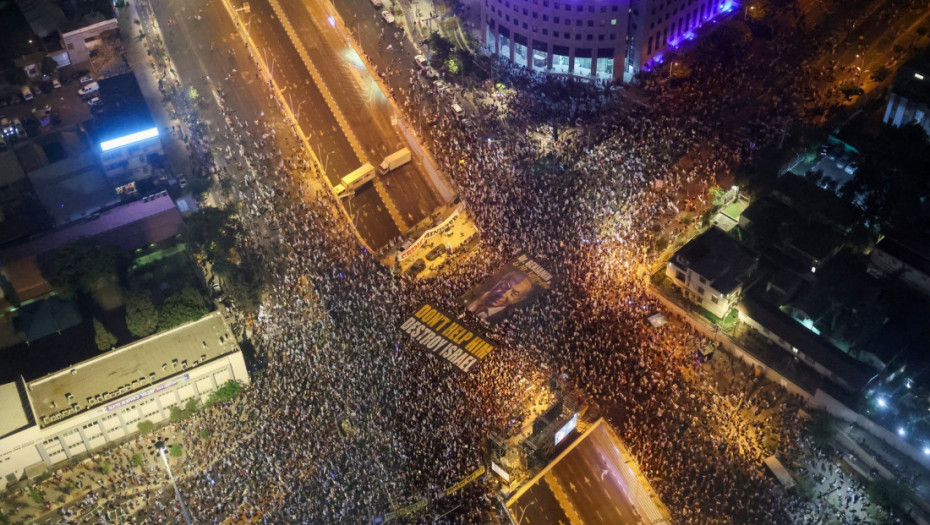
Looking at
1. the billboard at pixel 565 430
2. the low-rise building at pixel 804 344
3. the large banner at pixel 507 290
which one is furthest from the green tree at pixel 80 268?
the low-rise building at pixel 804 344

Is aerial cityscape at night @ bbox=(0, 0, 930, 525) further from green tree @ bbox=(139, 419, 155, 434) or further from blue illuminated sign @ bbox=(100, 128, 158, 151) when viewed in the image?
green tree @ bbox=(139, 419, 155, 434)

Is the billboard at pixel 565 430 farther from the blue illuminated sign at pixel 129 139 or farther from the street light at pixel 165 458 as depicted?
the blue illuminated sign at pixel 129 139

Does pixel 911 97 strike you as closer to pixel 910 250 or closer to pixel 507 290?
pixel 910 250

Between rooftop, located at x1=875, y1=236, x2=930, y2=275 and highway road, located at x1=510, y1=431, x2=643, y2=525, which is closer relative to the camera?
highway road, located at x1=510, y1=431, x2=643, y2=525

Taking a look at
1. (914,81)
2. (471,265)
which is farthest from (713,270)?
(914,81)

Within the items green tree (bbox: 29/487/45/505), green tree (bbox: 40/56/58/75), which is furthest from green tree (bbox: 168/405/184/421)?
green tree (bbox: 40/56/58/75)
